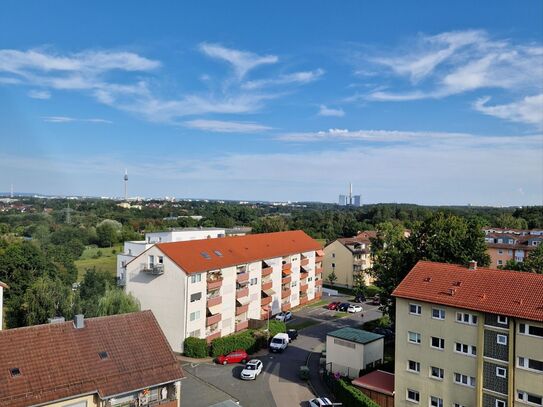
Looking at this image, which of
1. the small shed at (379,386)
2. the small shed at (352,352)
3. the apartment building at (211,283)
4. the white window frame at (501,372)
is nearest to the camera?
the white window frame at (501,372)

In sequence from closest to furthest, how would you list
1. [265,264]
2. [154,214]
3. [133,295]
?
[133,295]
[265,264]
[154,214]

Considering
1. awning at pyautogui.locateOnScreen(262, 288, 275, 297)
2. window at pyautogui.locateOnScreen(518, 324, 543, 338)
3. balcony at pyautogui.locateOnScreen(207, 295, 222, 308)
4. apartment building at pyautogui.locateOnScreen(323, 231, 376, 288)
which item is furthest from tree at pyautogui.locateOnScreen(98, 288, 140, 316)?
apartment building at pyautogui.locateOnScreen(323, 231, 376, 288)

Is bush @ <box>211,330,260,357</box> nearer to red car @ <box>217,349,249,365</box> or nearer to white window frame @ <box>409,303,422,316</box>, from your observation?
red car @ <box>217,349,249,365</box>

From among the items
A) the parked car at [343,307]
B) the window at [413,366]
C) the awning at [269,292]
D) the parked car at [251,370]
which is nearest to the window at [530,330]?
the window at [413,366]

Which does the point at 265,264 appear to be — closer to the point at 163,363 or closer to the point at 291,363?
the point at 291,363

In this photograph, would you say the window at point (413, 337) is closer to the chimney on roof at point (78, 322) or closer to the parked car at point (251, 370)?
the parked car at point (251, 370)

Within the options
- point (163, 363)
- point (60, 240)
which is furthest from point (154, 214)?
point (163, 363)
